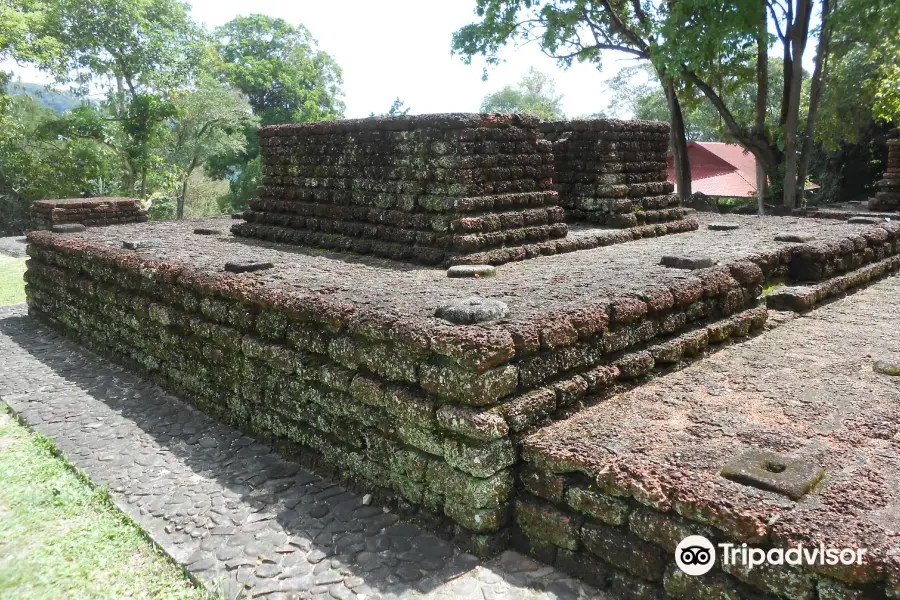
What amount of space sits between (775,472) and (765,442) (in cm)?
31

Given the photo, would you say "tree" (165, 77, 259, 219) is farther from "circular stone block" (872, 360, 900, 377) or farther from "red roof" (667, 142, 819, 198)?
"circular stone block" (872, 360, 900, 377)

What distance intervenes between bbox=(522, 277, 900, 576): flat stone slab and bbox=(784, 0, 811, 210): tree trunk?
1029 centimetres

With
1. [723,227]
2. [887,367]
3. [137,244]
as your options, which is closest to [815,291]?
[887,367]

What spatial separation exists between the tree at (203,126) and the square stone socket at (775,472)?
24.7 metres

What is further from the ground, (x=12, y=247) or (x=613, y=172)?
(x=613, y=172)

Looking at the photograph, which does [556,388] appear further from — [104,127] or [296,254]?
[104,127]

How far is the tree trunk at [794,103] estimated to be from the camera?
13078 millimetres

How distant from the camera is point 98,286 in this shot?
6.36 metres

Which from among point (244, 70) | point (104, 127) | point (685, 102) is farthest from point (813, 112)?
point (244, 70)

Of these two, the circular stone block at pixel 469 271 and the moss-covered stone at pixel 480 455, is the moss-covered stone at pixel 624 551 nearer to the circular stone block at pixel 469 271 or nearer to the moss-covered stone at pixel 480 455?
the moss-covered stone at pixel 480 455

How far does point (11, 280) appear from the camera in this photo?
10789 millimetres

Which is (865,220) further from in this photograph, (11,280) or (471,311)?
(11,280)

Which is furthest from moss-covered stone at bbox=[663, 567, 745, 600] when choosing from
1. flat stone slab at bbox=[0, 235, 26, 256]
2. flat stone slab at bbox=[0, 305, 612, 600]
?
flat stone slab at bbox=[0, 235, 26, 256]

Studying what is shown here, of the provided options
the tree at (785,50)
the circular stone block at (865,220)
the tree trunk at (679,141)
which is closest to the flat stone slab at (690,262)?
the circular stone block at (865,220)
